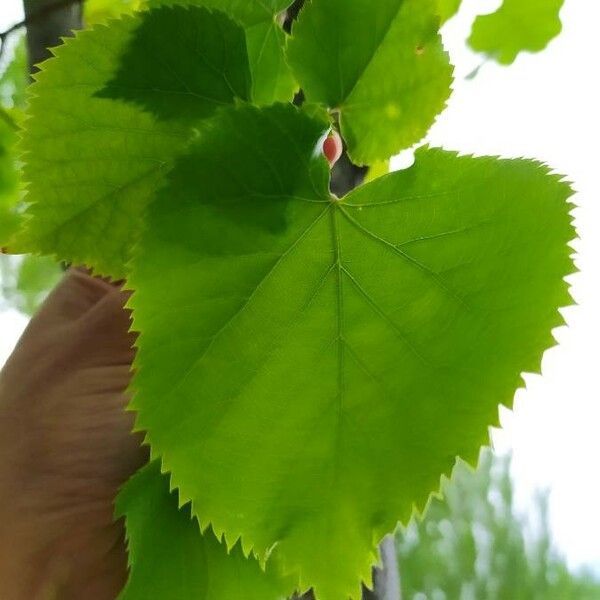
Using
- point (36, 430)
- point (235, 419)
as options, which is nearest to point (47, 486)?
point (36, 430)

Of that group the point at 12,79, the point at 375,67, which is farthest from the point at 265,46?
the point at 12,79

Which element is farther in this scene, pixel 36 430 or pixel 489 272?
pixel 36 430

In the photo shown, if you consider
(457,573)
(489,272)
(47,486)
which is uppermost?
(489,272)

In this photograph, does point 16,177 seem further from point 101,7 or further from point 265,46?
point 265,46

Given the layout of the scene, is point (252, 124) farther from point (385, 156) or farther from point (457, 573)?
point (457, 573)

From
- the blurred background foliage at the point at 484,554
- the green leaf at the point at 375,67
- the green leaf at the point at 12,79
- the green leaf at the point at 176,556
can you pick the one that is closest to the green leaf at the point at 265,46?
the green leaf at the point at 375,67

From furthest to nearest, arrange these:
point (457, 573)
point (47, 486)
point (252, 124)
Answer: point (457, 573) → point (47, 486) → point (252, 124)
